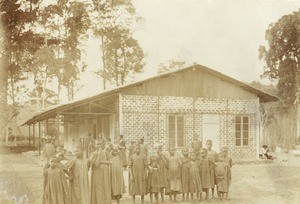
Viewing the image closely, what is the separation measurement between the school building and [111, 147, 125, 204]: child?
29.0ft

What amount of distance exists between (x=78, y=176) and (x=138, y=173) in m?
1.99

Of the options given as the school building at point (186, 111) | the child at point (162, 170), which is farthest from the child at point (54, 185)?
the school building at point (186, 111)

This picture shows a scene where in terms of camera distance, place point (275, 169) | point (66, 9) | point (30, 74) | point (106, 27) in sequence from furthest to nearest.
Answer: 1. point (30, 74)
2. point (66, 9)
3. point (106, 27)
4. point (275, 169)

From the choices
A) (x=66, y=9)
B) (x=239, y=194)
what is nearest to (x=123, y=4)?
(x=66, y=9)

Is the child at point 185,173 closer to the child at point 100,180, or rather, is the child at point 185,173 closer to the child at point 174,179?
the child at point 174,179

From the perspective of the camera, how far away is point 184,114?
20609 mm

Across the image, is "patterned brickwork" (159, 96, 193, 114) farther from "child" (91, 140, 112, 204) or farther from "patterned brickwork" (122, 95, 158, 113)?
"child" (91, 140, 112, 204)

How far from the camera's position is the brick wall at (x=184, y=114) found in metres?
19.6

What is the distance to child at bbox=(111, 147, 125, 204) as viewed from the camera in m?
9.52

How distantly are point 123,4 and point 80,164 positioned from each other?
19479 mm

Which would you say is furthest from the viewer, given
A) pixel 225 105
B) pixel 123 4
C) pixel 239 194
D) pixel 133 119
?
pixel 123 4

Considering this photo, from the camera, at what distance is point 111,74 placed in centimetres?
3219

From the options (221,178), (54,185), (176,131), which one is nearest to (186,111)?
(176,131)

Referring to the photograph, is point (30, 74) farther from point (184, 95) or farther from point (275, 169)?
point (275, 169)
